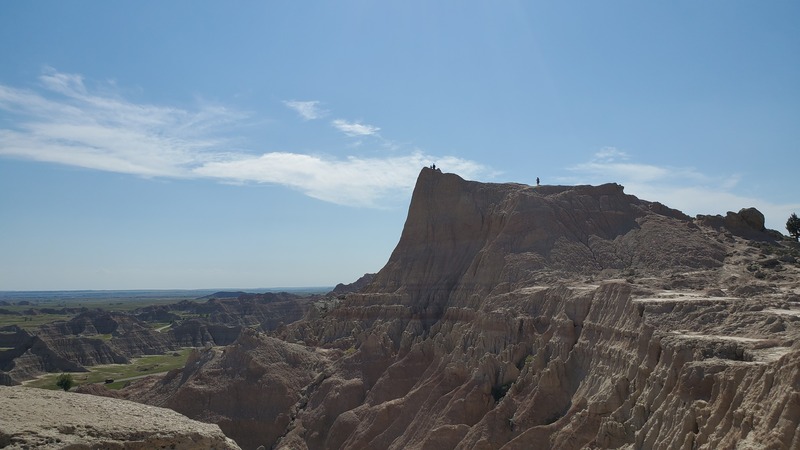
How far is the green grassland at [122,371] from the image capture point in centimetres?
8675

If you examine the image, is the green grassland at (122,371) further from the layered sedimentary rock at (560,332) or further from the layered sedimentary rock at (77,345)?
the layered sedimentary rock at (560,332)

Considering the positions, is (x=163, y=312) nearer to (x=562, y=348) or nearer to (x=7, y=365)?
(x=7, y=365)

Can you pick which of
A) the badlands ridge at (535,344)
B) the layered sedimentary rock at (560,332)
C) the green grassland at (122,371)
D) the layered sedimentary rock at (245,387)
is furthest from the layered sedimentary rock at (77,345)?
the layered sedimentary rock at (560,332)

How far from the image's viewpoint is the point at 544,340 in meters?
41.0

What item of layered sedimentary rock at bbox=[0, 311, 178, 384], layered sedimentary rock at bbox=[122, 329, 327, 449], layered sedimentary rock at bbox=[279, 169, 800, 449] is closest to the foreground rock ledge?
layered sedimentary rock at bbox=[279, 169, 800, 449]

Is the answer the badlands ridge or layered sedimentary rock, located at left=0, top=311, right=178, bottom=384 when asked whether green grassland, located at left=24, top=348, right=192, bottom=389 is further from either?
the badlands ridge

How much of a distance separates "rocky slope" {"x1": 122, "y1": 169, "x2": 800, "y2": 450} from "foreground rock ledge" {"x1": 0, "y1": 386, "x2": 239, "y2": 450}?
57.2 ft

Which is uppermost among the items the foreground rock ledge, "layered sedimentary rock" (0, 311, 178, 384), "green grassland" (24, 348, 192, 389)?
the foreground rock ledge

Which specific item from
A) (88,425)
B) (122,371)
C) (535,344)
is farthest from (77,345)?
(88,425)

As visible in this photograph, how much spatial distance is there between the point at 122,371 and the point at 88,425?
87.5 metres

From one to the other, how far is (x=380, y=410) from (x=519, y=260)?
15827 mm

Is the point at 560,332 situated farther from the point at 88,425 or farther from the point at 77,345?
the point at 77,345

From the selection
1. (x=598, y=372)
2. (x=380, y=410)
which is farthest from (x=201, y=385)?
(x=598, y=372)

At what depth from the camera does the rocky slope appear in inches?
1033
